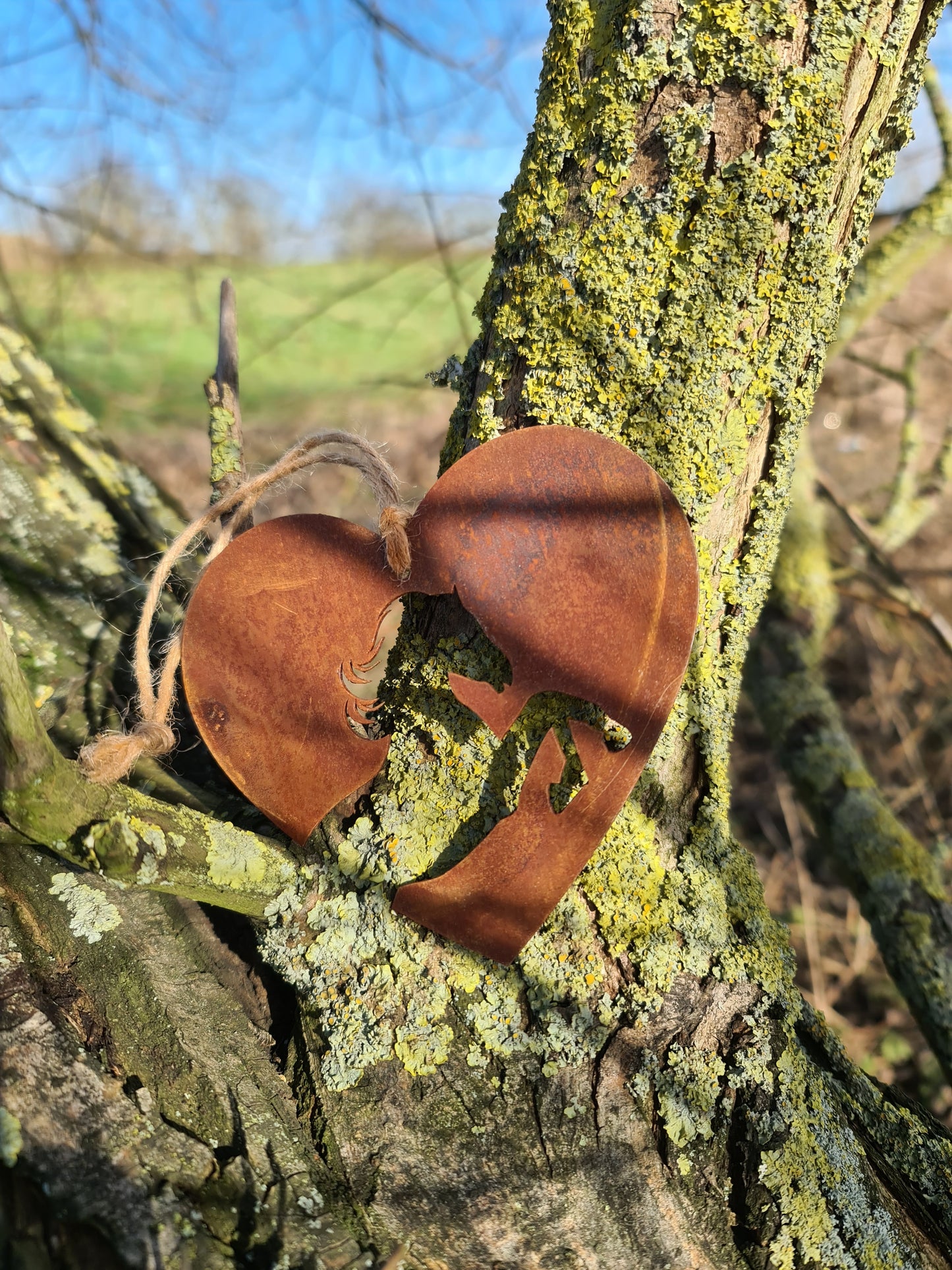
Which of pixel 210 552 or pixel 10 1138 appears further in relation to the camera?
pixel 210 552

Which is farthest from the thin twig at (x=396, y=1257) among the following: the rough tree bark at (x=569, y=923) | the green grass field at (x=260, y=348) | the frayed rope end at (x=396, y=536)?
the green grass field at (x=260, y=348)

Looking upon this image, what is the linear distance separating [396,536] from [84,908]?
1.78 feet

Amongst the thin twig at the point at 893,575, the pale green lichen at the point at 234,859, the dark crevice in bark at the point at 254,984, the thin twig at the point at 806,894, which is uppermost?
the thin twig at the point at 893,575

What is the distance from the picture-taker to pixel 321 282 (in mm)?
6121

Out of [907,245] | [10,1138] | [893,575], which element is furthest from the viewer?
[893,575]

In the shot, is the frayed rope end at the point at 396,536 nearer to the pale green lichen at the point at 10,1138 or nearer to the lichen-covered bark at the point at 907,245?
the pale green lichen at the point at 10,1138

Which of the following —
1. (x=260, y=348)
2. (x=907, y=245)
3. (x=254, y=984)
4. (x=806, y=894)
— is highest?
(x=907, y=245)

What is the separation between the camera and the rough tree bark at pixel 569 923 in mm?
848

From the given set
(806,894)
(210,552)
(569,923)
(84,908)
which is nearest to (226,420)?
(210,552)

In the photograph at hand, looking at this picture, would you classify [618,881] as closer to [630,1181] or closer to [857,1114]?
[630,1181]

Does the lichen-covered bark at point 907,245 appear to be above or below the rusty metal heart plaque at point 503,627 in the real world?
above

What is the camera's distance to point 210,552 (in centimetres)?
97

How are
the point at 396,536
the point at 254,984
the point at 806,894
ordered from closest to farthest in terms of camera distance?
the point at 396,536, the point at 254,984, the point at 806,894

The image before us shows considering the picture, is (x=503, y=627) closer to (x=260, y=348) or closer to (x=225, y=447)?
(x=225, y=447)
